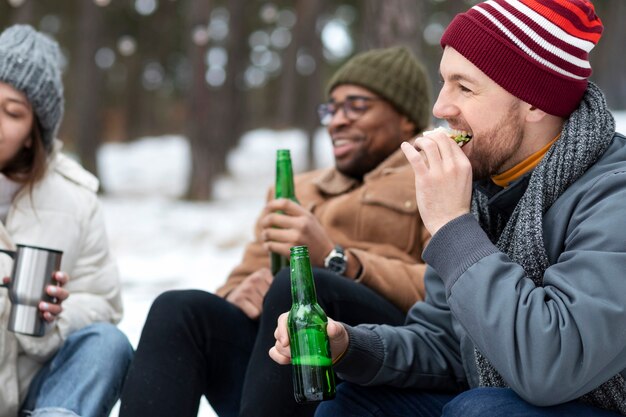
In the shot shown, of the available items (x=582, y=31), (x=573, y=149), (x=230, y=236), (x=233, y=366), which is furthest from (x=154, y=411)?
(x=230, y=236)

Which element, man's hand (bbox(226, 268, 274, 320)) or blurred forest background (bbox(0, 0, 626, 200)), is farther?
blurred forest background (bbox(0, 0, 626, 200))

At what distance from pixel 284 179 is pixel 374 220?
48 cm

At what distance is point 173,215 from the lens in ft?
41.9

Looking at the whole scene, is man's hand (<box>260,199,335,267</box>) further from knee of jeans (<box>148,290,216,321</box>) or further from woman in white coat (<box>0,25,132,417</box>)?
woman in white coat (<box>0,25,132,417</box>)

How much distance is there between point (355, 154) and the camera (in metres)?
3.58

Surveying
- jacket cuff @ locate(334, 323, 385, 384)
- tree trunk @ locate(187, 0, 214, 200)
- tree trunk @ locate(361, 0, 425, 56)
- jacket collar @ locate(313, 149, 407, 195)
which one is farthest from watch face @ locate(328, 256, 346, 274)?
tree trunk @ locate(187, 0, 214, 200)

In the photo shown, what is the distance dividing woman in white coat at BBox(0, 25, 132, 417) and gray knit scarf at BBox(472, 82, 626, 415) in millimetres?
1383

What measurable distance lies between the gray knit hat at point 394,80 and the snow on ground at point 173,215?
1.69m

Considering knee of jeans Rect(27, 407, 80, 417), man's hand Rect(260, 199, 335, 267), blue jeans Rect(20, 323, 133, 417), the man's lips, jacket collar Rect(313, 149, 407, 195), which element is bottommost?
knee of jeans Rect(27, 407, 80, 417)

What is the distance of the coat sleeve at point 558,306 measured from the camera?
1.73 meters

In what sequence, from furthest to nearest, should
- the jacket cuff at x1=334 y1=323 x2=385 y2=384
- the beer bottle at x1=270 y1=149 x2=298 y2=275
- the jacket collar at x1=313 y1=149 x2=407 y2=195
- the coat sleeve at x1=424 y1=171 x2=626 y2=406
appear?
the jacket collar at x1=313 y1=149 x2=407 y2=195
the beer bottle at x1=270 y1=149 x2=298 y2=275
the jacket cuff at x1=334 y1=323 x2=385 y2=384
the coat sleeve at x1=424 y1=171 x2=626 y2=406

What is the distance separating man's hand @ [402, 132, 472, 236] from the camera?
1977 mm

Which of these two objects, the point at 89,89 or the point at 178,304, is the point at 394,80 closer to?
the point at 178,304

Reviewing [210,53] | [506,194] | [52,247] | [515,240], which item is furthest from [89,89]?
[515,240]
